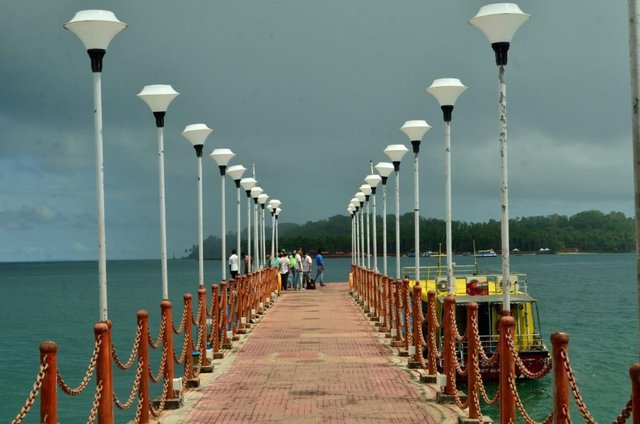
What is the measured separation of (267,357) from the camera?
18.0 metres

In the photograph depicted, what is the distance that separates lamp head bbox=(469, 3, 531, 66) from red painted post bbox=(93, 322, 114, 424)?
6.24 metres

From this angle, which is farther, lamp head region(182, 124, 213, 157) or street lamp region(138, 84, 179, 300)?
lamp head region(182, 124, 213, 157)

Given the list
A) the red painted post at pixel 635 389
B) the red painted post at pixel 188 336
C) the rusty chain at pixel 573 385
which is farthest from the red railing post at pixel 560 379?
the red painted post at pixel 188 336

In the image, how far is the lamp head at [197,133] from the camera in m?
20.3

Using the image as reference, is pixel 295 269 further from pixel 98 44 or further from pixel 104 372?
pixel 104 372

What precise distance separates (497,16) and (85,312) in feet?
232

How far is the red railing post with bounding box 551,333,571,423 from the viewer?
7.28 m

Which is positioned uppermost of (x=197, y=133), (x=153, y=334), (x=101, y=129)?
(x=197, y=133)

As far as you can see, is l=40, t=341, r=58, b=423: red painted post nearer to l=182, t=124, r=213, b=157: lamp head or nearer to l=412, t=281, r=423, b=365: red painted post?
l=412, t=281, r=423, b=365: red painted post

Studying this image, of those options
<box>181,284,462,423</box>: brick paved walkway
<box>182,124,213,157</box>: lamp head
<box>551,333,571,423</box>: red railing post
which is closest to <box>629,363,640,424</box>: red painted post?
<box>551,333,571,423</box>: red railing post

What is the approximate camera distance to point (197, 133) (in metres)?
20.3

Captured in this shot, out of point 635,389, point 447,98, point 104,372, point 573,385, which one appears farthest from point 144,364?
point 447,98

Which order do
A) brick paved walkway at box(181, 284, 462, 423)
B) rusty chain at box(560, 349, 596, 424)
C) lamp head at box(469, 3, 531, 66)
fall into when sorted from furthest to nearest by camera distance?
lamp head at box(469, 3, 531, 66) → brick paved walkway at box(181, 284, 462, 423) → rusty chain at box(560, 349, 596, 424)

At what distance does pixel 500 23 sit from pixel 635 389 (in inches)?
289
